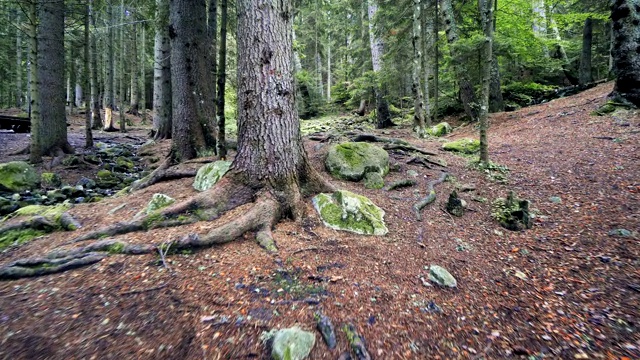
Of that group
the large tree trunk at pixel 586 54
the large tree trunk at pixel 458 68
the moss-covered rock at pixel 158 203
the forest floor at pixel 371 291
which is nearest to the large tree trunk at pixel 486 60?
the forest floor at pixel 371 291

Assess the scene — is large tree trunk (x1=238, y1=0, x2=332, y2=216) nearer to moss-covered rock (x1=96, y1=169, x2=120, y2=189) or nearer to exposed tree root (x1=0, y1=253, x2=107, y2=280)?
exposed tree root (x1=0, y1=253, x2=107, y2=280)

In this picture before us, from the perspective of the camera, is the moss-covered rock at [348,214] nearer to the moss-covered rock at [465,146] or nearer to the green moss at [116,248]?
the green moss at [116,248]

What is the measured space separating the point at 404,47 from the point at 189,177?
492 inches

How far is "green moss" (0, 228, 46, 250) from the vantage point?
3.71 meters

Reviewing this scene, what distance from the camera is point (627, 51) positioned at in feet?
28.9

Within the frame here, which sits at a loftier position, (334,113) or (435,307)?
(334,113)

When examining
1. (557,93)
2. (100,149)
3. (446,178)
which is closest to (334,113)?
(557,93)

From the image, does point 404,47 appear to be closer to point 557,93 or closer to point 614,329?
point 557,93

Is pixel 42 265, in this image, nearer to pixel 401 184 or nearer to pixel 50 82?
pixel 401 184

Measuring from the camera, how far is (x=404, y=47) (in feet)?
47.7

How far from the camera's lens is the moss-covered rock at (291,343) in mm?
2121

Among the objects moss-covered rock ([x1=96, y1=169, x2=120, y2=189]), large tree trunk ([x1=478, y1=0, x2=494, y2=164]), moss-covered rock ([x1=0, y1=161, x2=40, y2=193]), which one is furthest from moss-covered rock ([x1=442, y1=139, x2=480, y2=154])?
moss-covered rock ([x1=0, y1=161, x2=40, y2=193])

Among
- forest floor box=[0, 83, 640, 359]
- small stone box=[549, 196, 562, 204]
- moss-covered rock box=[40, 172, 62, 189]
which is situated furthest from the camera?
moss-covered rock box=[40, 172, 62, 189]

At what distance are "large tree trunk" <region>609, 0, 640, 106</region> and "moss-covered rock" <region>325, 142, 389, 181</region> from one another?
8.00 m
